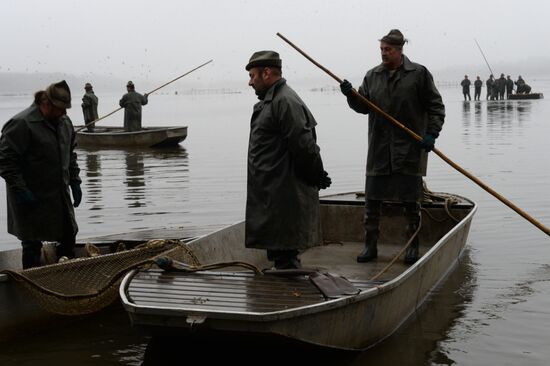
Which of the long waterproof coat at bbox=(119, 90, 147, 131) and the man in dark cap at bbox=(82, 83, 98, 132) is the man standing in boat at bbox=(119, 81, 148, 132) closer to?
the long waterproof coat at bbox=(119, 90, 147, 131)

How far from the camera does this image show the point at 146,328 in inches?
204

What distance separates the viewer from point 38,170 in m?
6.64

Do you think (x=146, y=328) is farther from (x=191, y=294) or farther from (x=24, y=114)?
(x=24, y=114)

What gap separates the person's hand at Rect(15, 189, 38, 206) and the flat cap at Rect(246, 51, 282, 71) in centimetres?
212

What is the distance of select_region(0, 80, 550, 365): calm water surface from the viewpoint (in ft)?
20.1

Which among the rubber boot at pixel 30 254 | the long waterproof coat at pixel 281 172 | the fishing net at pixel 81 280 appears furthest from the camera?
the rubber boot at pixel 30 254

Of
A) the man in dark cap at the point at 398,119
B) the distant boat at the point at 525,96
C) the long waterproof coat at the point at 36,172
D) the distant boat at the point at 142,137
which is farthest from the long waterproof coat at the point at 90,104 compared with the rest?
the distant boat at the point at 525,96

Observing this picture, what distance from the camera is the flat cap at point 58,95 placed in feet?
21.4

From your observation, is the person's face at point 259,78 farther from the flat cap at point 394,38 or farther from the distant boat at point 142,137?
the distant boat at point 142,137

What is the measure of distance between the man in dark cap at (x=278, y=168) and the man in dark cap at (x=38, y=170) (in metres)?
1.76

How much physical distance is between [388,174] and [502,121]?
2412 cm

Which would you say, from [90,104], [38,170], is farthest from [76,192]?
[90,104]

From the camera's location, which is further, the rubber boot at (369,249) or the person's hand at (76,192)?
the rubber boot at (369,249)

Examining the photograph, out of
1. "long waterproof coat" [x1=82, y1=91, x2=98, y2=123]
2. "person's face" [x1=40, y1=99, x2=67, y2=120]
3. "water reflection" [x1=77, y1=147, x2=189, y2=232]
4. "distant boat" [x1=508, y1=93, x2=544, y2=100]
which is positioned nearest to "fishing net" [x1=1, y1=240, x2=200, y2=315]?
"person's face" [x1=40, y1=99, x2=67, y2=120]
